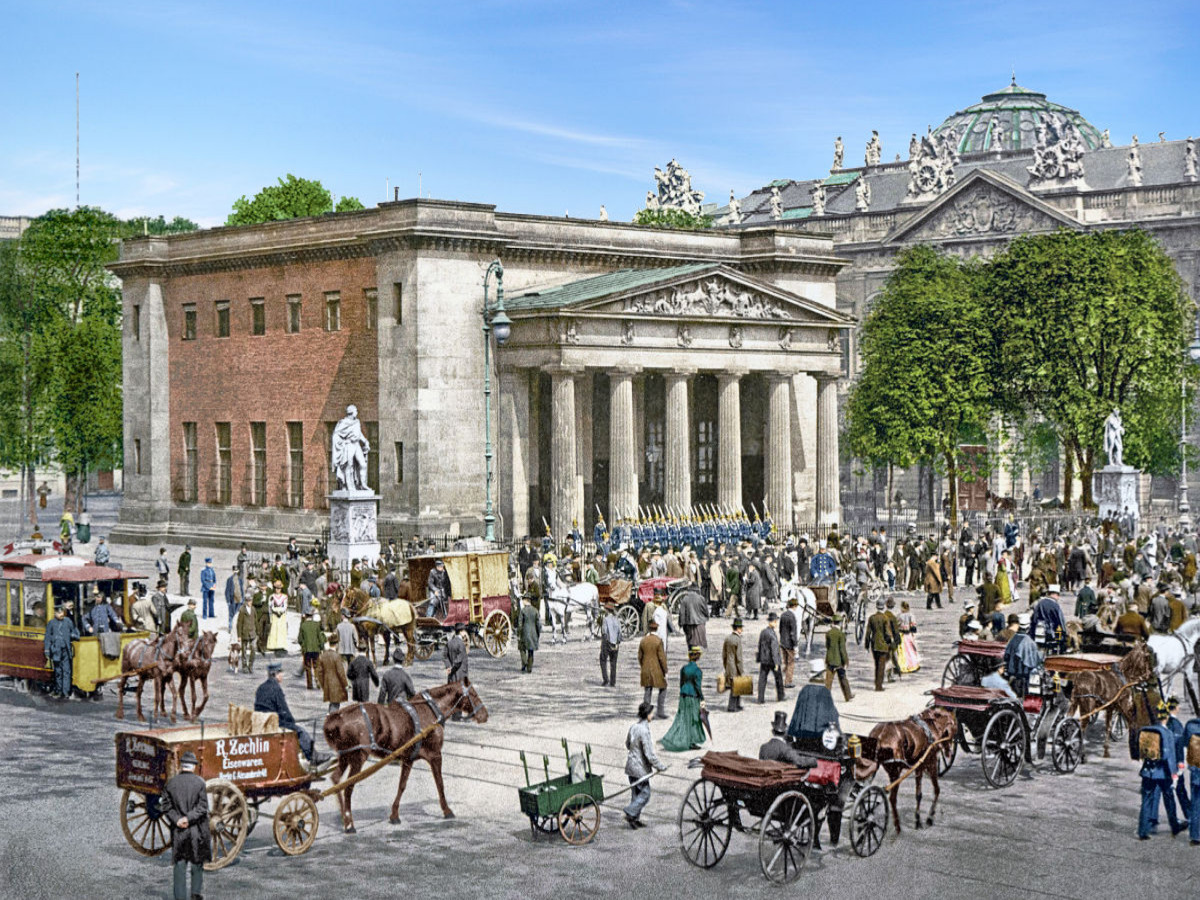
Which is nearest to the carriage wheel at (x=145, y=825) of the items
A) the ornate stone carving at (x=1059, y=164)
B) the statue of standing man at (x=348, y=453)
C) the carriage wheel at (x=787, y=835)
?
the carriage wheel at (x=787, y=835)

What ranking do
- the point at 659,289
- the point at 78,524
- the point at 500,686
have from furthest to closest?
the point at 78,524, the point at 659,289, the point at 500,686

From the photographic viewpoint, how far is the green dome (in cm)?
13300

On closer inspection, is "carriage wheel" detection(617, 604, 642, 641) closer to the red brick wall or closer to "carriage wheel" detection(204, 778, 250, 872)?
"carriage wheel" detection(204, 778, 250, 872)

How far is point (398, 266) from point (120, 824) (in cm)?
3864

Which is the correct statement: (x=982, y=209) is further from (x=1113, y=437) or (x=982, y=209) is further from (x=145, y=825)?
(x=145, y=825)

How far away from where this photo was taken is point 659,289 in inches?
2244

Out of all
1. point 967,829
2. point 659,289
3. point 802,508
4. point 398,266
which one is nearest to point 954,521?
point 802,508

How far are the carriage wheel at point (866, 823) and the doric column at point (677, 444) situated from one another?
1522 inches

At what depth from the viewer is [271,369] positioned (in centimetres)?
6300

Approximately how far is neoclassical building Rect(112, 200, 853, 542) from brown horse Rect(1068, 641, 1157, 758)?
31.6 meters

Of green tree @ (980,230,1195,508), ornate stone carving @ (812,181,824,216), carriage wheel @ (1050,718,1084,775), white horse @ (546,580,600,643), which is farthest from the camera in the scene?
ornate stone carving @ (812,181,824,216)

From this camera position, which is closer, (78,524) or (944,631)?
(944,631)

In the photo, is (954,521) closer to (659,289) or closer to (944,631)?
(659,289)

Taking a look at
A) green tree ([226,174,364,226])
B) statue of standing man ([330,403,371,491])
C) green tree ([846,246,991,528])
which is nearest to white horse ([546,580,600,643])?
statue of standing man ([330,403,371,491])
